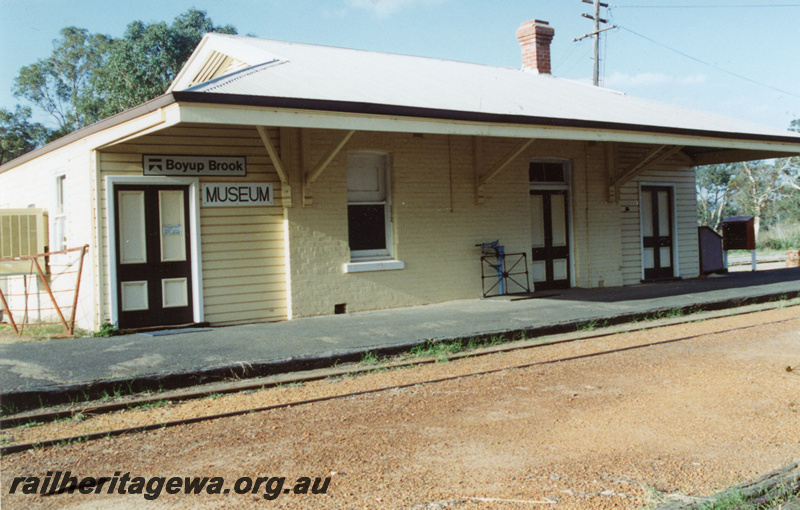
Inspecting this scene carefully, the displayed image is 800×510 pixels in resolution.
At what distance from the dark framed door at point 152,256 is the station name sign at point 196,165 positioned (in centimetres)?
25

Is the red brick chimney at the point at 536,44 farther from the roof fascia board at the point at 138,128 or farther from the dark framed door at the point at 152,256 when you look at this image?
the roof fascia board at the point at 138,128

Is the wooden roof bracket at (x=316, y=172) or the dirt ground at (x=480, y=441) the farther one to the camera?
the wooden roof bracket at (x=316, y=172)

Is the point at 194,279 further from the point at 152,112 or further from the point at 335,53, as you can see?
the point at 335,53

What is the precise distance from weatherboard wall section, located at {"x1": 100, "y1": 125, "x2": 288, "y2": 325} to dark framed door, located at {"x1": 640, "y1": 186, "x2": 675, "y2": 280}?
8.95 meters

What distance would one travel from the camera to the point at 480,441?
17.0 ft

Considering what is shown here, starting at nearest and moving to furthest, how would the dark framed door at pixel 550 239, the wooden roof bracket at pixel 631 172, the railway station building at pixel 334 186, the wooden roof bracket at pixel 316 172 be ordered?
the railway station building at pixel 334 186
the wooden roof bracket at pixel 316 172
the dark framed door at pixel 550 239
the wooden roof bracket at pixel 631 172

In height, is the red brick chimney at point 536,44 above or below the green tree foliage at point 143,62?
below

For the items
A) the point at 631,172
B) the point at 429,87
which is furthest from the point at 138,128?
the point at 631,172

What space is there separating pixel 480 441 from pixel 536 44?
1481cm

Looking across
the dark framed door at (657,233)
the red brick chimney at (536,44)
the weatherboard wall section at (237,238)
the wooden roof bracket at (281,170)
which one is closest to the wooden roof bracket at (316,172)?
the wooden roof bracket at (281,170)

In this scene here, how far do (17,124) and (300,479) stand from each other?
119 feet

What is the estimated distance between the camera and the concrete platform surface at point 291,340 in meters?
7.16

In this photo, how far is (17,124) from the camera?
35062 mm

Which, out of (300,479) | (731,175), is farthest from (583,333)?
(731,175)
